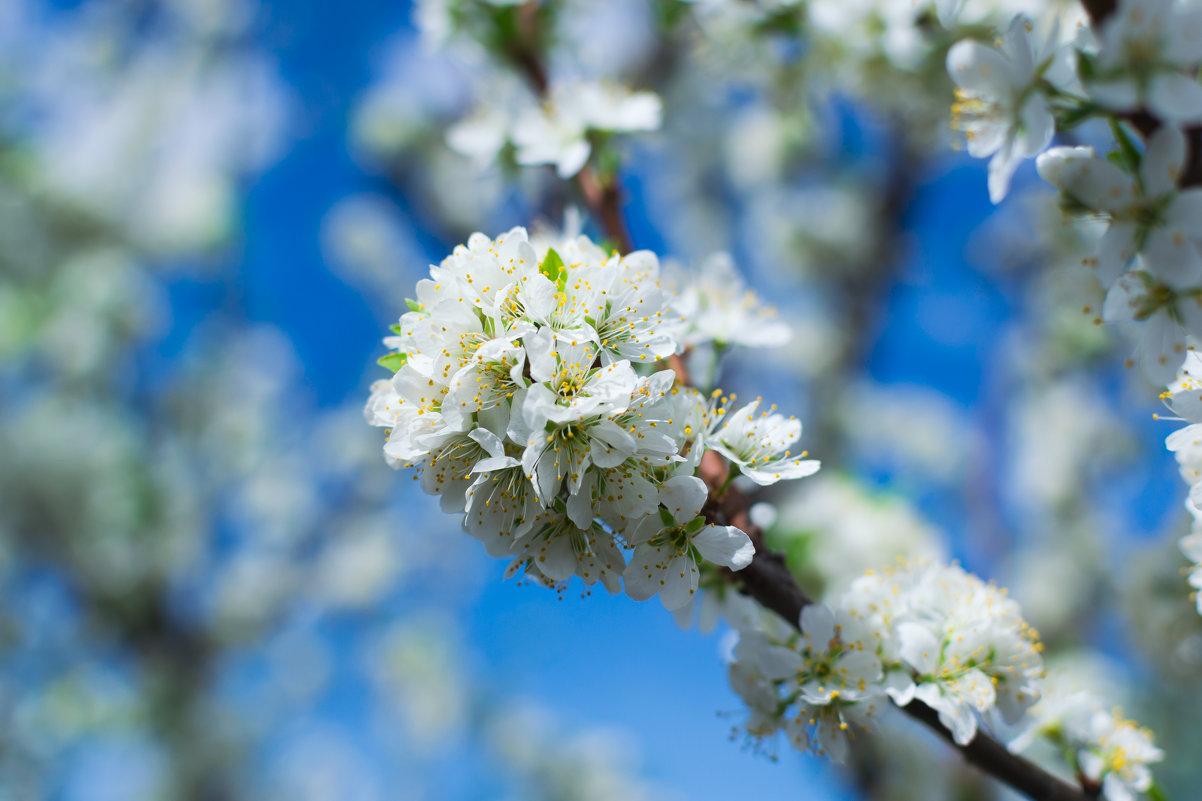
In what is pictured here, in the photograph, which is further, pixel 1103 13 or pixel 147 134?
pixel 147 134

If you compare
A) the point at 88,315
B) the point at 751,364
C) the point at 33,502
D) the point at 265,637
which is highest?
the point at 88,315

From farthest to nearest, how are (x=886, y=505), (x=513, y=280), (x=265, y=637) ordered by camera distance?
1. (x=265, y=637)
2. (x=886, y=505)
3. (x=513, y=280)

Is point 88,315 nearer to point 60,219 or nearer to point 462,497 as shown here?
point 60,219

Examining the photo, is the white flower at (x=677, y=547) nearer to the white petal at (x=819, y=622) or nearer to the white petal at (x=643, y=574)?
the white petal at (x=643, y=574)

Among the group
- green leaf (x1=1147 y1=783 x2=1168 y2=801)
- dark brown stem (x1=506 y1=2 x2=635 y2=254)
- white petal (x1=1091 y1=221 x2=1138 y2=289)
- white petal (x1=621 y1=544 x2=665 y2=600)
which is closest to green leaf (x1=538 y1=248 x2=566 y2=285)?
white petal (x1=621 y1=544 x2=665 y2=600)

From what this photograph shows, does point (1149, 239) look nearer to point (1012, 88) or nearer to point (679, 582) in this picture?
point (1012, 88)

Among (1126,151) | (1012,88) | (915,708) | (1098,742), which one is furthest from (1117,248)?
(1098,742)

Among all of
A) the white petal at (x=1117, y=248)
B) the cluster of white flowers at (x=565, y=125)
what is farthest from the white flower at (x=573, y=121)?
the white petal at (x=1117, y=248)

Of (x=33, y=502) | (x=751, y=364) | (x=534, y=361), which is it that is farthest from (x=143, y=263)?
(x=534, y=361)
